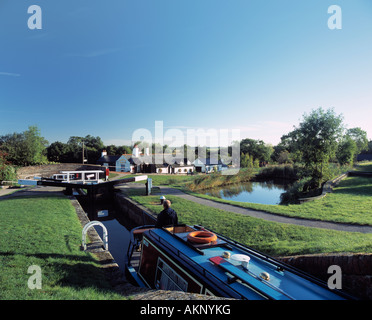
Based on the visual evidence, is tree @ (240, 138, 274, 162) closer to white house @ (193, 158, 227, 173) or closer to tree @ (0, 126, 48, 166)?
white house @ (193, 158, 227, 173)

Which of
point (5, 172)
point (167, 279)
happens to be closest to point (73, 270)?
point (167, 279)

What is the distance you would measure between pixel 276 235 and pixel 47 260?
644 centimetres

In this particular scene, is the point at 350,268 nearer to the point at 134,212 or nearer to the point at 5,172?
the point at 134,212

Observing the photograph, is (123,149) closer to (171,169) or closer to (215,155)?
(171,169)

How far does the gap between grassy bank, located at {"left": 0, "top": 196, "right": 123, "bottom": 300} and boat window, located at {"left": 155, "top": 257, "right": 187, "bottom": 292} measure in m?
0.95

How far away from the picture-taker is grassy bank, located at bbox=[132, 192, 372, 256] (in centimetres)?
525

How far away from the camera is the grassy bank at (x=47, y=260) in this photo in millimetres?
3275

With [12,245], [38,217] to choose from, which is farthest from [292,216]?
[38,217]

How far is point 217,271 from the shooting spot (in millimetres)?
3209

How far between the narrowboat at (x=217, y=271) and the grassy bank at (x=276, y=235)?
2419 mm

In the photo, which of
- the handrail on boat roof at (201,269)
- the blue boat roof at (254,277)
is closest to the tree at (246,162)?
the handrail on boat roof at (201,269)

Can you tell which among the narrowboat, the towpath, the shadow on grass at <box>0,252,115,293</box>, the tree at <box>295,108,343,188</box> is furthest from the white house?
the narrowboat

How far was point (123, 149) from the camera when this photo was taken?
49.4 meters

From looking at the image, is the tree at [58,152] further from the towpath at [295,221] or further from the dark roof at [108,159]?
the towpath at [295,221]
